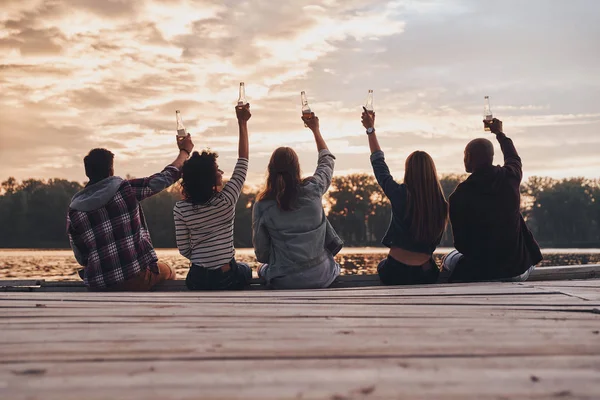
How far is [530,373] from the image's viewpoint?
1554 mm

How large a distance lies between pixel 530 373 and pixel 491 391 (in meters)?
0.19

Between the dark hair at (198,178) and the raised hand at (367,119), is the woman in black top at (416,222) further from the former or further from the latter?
the dark hair at (198,178)

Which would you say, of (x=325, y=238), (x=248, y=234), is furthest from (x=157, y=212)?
(x=325, y=238)

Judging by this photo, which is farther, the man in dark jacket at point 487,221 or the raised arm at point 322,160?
the raised arm at point 322,160

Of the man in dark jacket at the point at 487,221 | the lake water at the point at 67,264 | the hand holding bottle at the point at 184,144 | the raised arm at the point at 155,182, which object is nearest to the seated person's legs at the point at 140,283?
the raised arm at the point at 155,182

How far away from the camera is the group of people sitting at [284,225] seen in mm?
4324

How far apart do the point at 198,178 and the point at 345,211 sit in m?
→ 69.6

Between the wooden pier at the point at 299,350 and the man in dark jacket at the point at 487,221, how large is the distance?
Result: 5.66ft

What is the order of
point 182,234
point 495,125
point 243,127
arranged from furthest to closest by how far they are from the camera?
point 495,125 < point 243,127 < point 182,234

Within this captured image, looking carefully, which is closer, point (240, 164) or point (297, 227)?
point (297, 227)

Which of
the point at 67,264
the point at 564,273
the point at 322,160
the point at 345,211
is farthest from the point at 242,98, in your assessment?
the point at 345,211

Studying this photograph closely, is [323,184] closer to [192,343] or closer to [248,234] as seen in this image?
[192,343]

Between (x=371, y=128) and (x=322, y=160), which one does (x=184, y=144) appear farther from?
(x=371, y=128)

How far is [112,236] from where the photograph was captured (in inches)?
171
